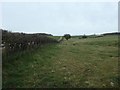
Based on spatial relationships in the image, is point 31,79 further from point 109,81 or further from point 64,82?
point 109,81

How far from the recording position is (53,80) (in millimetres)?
12984

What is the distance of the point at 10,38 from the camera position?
59.7 feet

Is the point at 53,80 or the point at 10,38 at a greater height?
the point at 10,38

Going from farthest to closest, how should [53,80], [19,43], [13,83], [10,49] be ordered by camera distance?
[19,43]
[10,49]
[53,80]
[13,83]

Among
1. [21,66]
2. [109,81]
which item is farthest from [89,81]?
[21,66]

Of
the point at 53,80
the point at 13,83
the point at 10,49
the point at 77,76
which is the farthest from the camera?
the point at 10,49

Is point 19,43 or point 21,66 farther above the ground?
point 19,43

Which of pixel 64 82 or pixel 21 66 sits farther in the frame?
pixel 21 66

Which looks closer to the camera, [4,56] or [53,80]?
[53,80]

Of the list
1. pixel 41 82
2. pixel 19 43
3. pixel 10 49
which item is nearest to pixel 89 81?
pixel 41 82

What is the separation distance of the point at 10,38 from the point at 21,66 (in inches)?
107

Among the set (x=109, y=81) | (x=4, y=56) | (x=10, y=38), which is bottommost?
(x=109, y=81)

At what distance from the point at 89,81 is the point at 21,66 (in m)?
5.02

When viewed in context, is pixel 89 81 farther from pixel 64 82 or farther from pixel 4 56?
pixel 4 56
